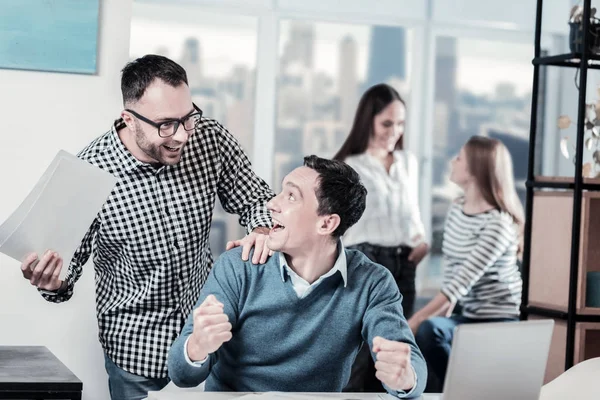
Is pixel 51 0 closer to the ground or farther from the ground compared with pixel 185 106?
farther from the ground

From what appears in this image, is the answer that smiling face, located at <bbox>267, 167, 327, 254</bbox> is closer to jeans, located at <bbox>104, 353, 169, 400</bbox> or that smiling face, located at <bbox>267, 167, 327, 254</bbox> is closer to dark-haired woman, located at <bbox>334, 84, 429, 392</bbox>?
jeans, located at <bbox>104, 353, 169, 400</bbox>

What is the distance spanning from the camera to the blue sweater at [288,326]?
2.19 meters

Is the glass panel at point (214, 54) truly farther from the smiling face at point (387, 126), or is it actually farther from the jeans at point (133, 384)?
the jeans at point (133, 384)

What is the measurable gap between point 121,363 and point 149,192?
491mm

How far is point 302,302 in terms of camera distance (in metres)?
2.22

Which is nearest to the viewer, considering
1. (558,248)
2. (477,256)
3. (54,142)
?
(54,142)

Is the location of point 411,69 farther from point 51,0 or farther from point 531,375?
point 531,375

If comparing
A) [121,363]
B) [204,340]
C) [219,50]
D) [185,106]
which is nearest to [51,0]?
[185,106]

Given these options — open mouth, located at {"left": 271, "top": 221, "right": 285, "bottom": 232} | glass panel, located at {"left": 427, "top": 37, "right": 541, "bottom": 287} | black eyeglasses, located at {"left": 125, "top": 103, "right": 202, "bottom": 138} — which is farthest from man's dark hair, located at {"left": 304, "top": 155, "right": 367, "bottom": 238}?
glass panel, located at {"left": 427, "top": 37, "right": 541, "bottom": 287}

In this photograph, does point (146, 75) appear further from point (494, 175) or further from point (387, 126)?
point (494, 175)

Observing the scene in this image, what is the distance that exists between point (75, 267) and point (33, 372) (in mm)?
531

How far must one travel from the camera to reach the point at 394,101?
421 cm

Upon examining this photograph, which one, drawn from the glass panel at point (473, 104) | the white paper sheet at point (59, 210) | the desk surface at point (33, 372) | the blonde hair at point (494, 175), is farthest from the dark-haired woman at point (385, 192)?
the desk surface at point (33, 372)

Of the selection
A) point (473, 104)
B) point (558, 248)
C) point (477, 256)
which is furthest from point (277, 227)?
point (473, 104)
